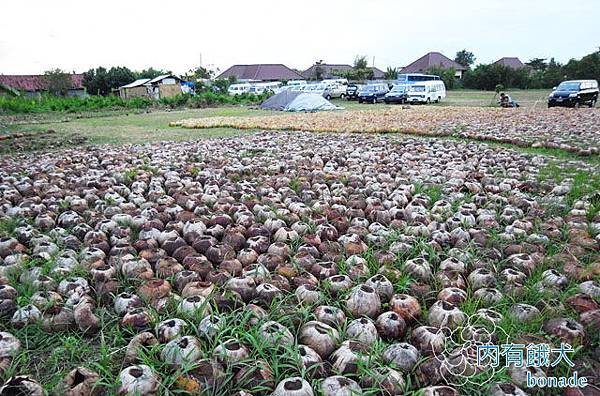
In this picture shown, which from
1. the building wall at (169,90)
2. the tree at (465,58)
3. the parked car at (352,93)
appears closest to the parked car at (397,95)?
the parked car at (352,93)

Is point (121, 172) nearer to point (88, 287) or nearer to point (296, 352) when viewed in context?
point (88, 287)

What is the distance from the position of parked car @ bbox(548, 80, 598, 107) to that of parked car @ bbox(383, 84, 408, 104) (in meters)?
9.07

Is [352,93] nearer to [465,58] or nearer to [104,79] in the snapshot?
[104,79]

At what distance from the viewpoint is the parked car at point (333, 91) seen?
3516 centimetres

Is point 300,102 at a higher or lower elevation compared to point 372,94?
lower

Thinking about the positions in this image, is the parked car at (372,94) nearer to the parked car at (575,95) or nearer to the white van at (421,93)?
the white van at (421,93)

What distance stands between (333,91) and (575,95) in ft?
59.0

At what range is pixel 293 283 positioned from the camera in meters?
2.52

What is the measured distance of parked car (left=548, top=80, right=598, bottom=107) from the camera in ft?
68.9

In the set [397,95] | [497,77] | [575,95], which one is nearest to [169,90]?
[397,95]

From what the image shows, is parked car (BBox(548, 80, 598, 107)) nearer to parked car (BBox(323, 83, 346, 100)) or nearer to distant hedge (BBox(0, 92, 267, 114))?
parked car (BBox(323, 83, 346, 100))

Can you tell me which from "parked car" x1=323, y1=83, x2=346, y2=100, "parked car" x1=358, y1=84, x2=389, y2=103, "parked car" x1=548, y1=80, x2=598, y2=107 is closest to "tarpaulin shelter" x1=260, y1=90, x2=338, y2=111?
"parked car" x1=358, y1=84, x2=389, y2=103

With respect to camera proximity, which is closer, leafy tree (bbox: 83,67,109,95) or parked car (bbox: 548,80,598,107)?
parked car (bbox: 548,80,598,107)

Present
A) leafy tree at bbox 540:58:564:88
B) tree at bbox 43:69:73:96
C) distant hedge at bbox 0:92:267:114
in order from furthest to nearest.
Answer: tree at bbox 43:69:73:96, leafy tree at bbox 540:58:564:88, distant hedge at bbox 0:92:267:114
